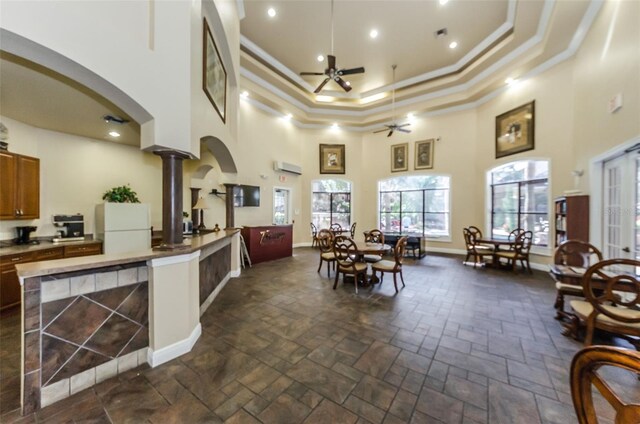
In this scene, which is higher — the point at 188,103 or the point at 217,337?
the point at 188,103

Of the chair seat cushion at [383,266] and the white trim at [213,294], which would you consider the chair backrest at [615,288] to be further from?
the white trim at [213,294]

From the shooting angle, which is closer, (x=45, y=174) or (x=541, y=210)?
(x=45, y=174)

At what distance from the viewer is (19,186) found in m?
3.50

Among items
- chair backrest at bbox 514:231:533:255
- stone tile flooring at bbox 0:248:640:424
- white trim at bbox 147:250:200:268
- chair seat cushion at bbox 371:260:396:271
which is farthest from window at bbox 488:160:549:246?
white trim at bbox 147:250:200:268

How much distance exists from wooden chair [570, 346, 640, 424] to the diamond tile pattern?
2901 millimetres

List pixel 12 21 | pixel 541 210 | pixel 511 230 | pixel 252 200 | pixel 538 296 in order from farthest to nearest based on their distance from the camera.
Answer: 1. pixel 252 200
2. pixel 511 230
3. pixel 541 210
4. pixel 538 296
5. pixel 12 21

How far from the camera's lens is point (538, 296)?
384cm

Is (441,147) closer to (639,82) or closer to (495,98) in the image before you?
(495,98)

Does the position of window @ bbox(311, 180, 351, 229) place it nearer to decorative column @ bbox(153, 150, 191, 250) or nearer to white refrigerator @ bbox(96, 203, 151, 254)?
white refrigerator @ bbox(96, 203, 151, 254)

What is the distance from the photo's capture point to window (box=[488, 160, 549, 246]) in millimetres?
5594

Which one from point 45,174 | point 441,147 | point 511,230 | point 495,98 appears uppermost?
point 495,98

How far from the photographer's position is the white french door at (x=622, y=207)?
306 cm

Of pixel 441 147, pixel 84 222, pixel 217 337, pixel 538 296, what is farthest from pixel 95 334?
pixel 441 147

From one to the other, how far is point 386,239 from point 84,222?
6935 millimetres
